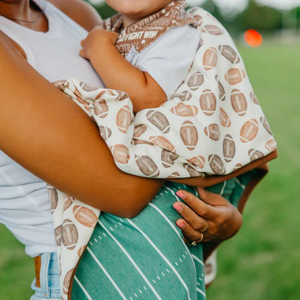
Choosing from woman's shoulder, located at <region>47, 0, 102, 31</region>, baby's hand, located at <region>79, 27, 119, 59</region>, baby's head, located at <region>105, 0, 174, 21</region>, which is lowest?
woman's shoulder, located at <region>47, 0, 102, 31</region>

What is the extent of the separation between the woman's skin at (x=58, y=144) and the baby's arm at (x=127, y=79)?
0.19 meters

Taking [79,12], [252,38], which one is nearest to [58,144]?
[79,12]

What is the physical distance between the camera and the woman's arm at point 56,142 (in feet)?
3.33

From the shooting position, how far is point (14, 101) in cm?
101

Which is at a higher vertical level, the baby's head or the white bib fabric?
Result: the baby's head

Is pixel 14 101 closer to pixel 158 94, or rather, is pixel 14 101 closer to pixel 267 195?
pixel 158 94

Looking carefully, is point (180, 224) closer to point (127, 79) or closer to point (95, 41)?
point (127, 79)

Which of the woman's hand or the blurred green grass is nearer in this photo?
the woman's hand

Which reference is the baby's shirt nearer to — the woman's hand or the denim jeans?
the woman's hand

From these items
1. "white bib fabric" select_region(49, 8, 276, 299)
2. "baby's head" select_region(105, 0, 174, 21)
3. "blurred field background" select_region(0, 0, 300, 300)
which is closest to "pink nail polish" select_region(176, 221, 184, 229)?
"white bib fabric" select_region(49, 8, 276, 299)

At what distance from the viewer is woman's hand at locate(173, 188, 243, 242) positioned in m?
1.27

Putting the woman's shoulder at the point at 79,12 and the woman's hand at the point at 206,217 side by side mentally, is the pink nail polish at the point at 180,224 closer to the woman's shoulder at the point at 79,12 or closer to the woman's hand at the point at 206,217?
the woman's hand at the point at 206,217

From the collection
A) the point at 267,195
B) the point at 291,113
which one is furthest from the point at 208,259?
the point at 291,113

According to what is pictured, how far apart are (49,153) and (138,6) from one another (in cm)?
62
